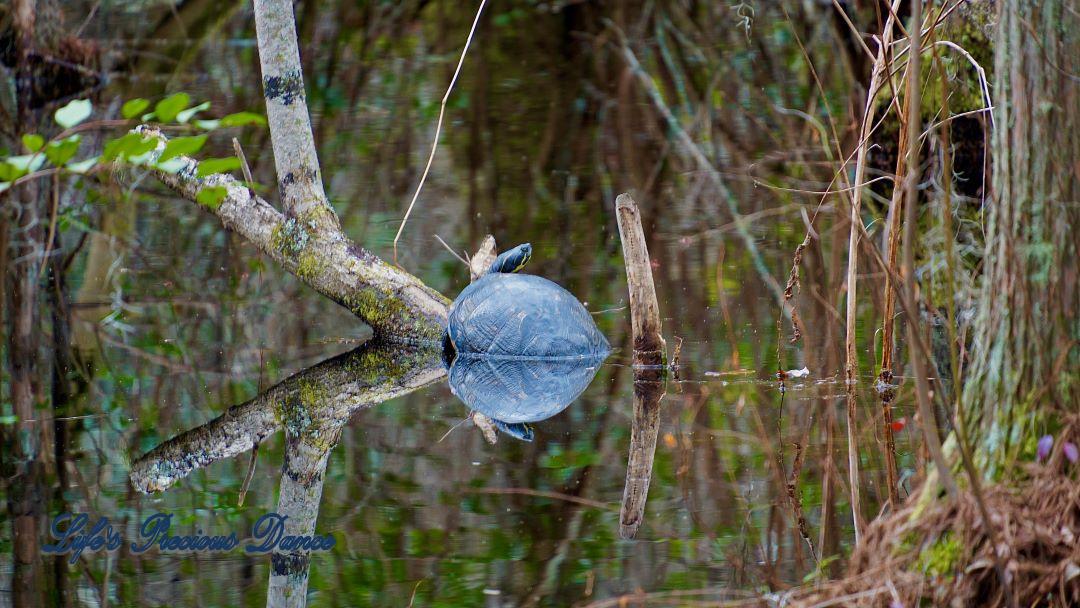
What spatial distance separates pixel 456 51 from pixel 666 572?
34.2 ft

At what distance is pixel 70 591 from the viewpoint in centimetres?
309

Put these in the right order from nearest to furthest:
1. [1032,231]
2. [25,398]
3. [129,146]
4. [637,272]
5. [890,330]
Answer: [129,146] → [1032,231] → [890,330] → [25,398] → [637,272]

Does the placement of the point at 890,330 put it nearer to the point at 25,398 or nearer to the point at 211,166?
the point at 211,166

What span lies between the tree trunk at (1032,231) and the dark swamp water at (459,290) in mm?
709

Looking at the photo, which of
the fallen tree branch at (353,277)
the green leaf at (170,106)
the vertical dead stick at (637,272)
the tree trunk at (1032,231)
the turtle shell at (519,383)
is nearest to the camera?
the green leaf at (170,106)

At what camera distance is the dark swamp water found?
3.27 m

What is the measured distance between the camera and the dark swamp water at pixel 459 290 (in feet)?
10.7

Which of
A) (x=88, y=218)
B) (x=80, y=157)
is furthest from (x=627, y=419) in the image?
(x=80, y=157)

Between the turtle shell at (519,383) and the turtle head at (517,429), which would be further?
the turtle shell at (519,383)

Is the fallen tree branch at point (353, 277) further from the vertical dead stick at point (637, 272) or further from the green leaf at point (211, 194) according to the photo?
the green leaf at point (211, 194)

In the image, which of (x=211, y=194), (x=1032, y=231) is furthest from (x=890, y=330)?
(x=211, y=194)

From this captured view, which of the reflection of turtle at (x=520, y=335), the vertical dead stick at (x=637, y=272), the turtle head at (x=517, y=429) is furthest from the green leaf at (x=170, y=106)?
the reflection of turtle at (x=520, y=335)

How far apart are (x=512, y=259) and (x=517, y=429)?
174 centimetres

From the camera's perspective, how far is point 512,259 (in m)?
6.05
